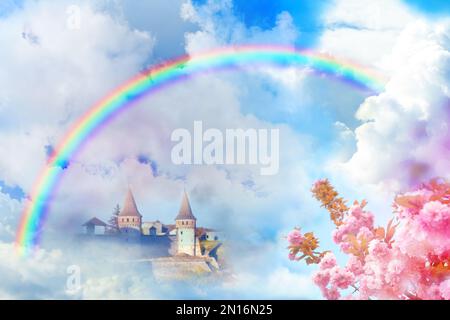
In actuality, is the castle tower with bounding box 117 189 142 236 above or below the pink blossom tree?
above

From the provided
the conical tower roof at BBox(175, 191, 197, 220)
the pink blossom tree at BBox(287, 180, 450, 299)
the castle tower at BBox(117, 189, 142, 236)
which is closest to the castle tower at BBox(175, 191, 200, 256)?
the conical tower roof at BBox(175, 191, 197, 220)

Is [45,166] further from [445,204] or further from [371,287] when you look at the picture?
[445,204]

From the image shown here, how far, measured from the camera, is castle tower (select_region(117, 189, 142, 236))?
3668 mm

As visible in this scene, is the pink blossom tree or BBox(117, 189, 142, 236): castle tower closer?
the pink blossom tree

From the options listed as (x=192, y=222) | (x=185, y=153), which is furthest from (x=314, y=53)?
(x=192, y=222)

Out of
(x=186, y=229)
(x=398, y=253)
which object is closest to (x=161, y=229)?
(x=186, y=229)

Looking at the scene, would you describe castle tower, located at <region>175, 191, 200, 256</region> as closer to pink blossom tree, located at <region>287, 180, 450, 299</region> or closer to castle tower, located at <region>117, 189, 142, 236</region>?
castle tower, located at <region>117, 189, 142, 236</region>

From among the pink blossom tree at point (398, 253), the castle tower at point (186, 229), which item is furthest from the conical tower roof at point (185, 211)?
the pink blossom tree at point (398, 253)

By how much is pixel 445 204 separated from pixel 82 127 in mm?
2292

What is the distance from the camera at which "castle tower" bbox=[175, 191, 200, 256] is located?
3.69 m

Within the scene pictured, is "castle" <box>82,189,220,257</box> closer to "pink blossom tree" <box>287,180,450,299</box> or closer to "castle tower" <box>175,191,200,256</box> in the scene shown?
"castle tower" <box>175,191,200,256</box>

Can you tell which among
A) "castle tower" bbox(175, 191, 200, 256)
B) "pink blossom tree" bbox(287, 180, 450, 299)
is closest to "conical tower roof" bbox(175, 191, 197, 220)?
"castle tower" bbox(175, 191, 200, 256)
